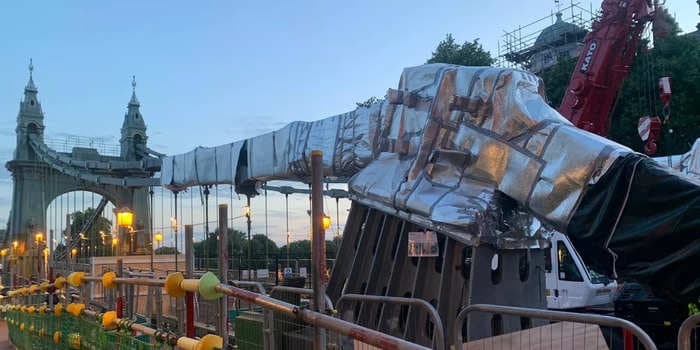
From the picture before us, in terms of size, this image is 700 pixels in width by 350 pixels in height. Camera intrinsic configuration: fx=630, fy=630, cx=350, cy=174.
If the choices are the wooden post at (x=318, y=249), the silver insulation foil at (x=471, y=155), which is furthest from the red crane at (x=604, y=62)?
the wooden post at (x=318, y=249)

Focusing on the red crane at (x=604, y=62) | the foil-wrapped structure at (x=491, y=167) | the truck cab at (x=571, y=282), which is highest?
the red crane at (x=604, y=62)

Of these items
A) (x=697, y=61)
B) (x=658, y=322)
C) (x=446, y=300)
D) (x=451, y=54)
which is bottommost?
(x=658, y=322)

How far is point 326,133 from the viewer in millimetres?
8727

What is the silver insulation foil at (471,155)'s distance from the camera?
5.90m

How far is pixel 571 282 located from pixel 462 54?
19.0m

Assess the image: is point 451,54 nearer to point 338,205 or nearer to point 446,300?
point 338,205

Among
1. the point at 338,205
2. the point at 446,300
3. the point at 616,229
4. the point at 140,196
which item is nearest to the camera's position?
the point at 616,229

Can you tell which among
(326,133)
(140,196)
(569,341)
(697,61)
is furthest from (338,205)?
(140,196)

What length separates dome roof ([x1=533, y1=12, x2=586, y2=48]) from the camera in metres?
32.0

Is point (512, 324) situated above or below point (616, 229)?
below

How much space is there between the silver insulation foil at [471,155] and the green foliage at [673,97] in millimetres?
16257

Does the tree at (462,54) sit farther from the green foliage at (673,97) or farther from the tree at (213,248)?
the tree at (213,248)

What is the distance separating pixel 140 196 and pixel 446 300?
149ft

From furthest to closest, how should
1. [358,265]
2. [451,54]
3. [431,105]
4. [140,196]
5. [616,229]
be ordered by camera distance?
[140,196]
[451,54]
[358,265]
[431,105]
[616,229]
